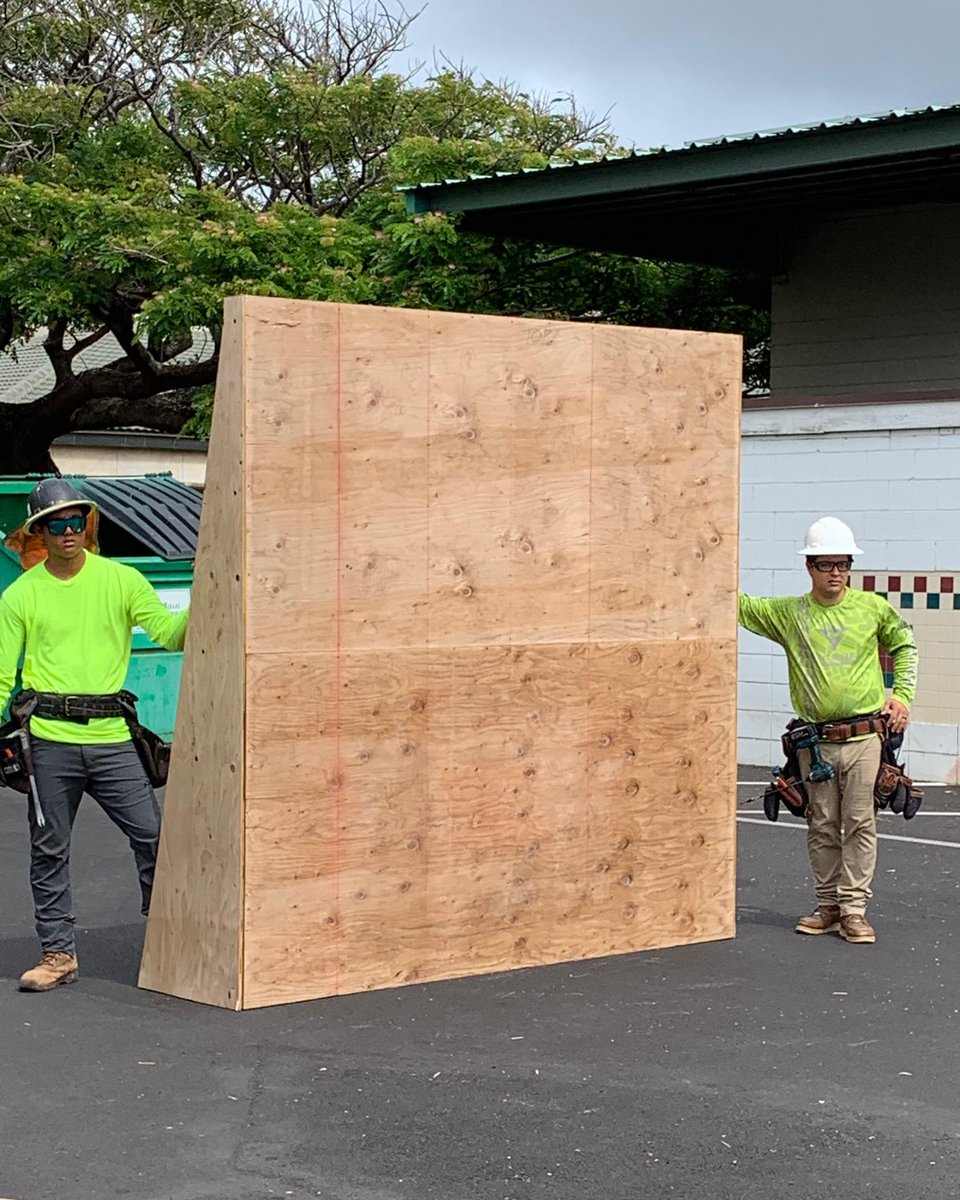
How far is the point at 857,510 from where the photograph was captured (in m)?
13.3

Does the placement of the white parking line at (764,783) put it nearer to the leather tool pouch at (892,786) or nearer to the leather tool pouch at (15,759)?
the leather tool pouch at (892,786)

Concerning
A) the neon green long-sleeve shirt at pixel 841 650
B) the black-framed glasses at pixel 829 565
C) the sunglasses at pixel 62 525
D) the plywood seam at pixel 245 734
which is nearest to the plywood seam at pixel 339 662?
the plywood seam at pixel 245 734

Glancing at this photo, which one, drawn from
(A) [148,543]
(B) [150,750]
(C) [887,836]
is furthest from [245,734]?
(A) [148,543]

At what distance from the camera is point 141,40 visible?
75.4 feet

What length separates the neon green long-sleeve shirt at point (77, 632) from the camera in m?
7.17

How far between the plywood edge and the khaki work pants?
279 centimetres

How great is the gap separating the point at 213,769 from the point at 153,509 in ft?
26.9

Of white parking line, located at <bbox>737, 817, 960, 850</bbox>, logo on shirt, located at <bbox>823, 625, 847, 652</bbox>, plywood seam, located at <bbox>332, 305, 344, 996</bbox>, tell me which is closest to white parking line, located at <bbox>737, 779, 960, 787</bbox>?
white parking line, located at <bbox>737, 817, 960, 850</bbox>

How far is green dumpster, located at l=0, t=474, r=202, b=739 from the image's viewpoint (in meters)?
14.0

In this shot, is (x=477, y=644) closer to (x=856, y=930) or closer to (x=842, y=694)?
(x=842, y=694)

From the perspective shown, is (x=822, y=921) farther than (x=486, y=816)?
Yes

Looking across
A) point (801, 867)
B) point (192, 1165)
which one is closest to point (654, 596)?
point (801, 867)

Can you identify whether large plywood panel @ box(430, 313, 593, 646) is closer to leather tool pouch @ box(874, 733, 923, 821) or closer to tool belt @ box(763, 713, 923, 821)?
tool belt @ box(763, 713, 923, 821)

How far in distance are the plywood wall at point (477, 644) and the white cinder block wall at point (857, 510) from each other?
513 centimetres
